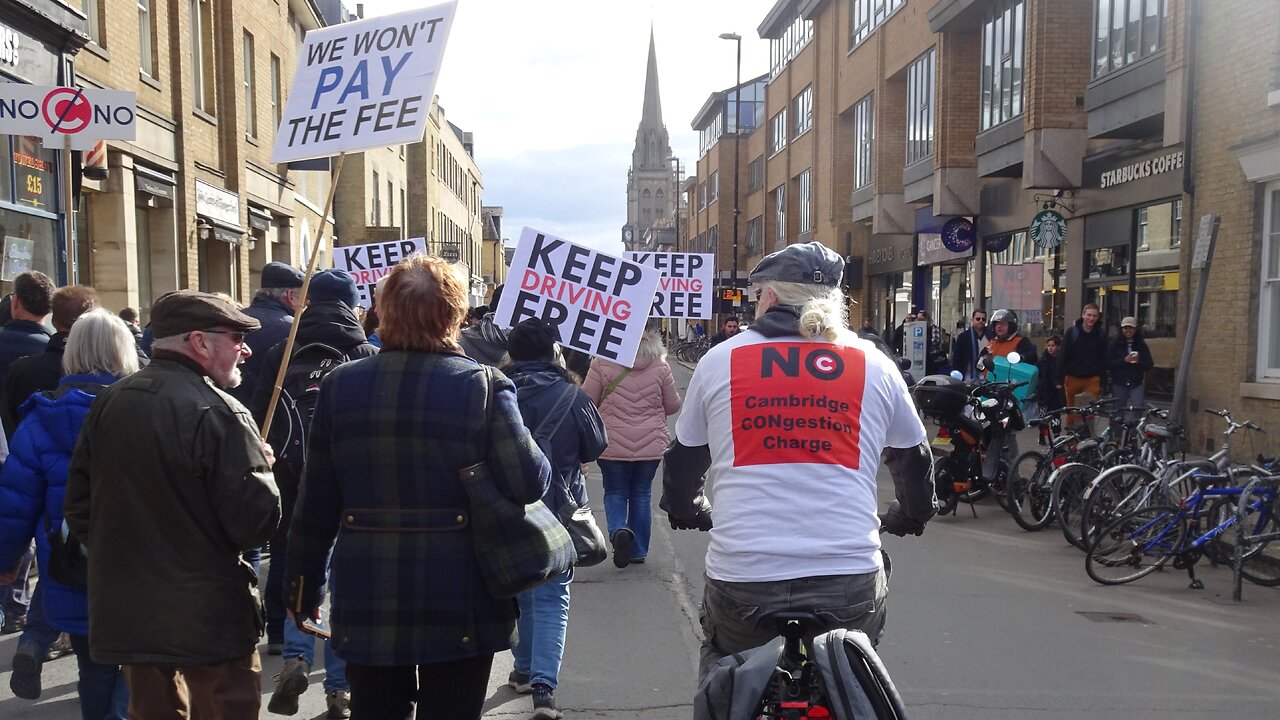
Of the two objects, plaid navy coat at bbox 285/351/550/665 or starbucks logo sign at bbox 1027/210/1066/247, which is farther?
starbucks logo sign at bbox 1027/210/1066/247

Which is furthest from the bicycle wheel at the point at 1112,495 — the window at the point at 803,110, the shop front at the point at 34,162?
the window at the point at 803,110

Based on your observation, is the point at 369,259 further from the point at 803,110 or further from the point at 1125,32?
the point at 803,110

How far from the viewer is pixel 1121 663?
233 inches

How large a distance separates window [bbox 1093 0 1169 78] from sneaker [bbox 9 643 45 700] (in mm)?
15025

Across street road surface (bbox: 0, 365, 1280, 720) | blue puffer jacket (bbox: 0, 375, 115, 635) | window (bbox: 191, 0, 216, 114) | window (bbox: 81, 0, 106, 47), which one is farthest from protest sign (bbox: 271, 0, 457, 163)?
window (bbox: 191, 0, 216, 114)

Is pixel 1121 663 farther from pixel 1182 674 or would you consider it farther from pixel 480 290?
pixel 480 290

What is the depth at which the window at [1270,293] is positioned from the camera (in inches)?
491

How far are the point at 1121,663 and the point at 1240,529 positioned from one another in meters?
2.30

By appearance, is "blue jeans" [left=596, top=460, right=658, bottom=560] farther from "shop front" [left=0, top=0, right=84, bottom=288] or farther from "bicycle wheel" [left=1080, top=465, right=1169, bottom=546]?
"shop front" [left=0, top=0, right=84, bottom=288]

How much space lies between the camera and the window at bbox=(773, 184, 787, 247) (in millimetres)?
42906

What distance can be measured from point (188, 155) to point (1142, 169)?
1457 cm

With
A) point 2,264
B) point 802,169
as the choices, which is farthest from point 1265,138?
point 802,169

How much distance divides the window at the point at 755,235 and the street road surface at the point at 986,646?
4165 cm

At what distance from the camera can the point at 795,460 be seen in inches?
120
